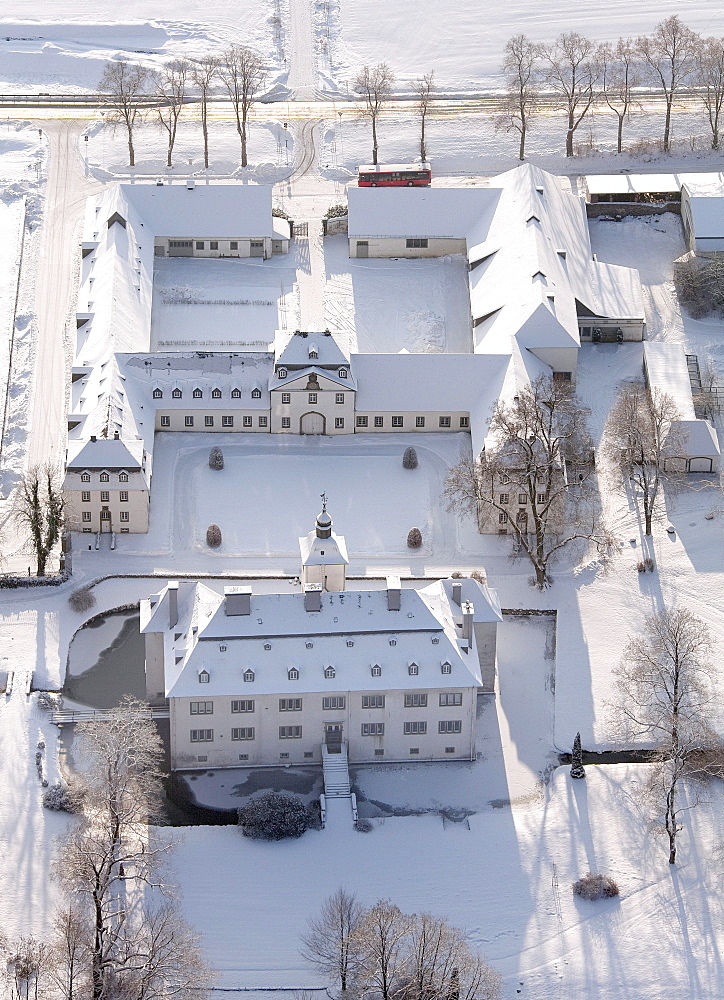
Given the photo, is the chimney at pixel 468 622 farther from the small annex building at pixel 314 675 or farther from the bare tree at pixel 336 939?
the bare tree at pixel 336 939

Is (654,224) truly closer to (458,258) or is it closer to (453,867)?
(458,258)

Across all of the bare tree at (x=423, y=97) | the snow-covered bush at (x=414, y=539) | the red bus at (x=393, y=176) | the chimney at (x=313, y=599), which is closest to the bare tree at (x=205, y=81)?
the red bus at (x=393, y=176)

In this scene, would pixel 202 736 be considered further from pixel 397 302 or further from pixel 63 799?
pixel 397 302

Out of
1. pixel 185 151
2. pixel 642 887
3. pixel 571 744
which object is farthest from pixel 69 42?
pixel 642 887

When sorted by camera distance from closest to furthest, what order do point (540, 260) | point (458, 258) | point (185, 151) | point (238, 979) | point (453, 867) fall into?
point (238, 979) < point (453, 867) < point (540, 260) < point (458, 258) < point (185, 151)

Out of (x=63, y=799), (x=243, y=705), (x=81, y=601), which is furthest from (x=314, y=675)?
(x=81, y=601)

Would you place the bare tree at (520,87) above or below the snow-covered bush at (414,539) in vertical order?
above

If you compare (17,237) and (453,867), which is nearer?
(453,867)

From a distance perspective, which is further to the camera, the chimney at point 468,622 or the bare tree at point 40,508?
the bare tree at point 40,508
